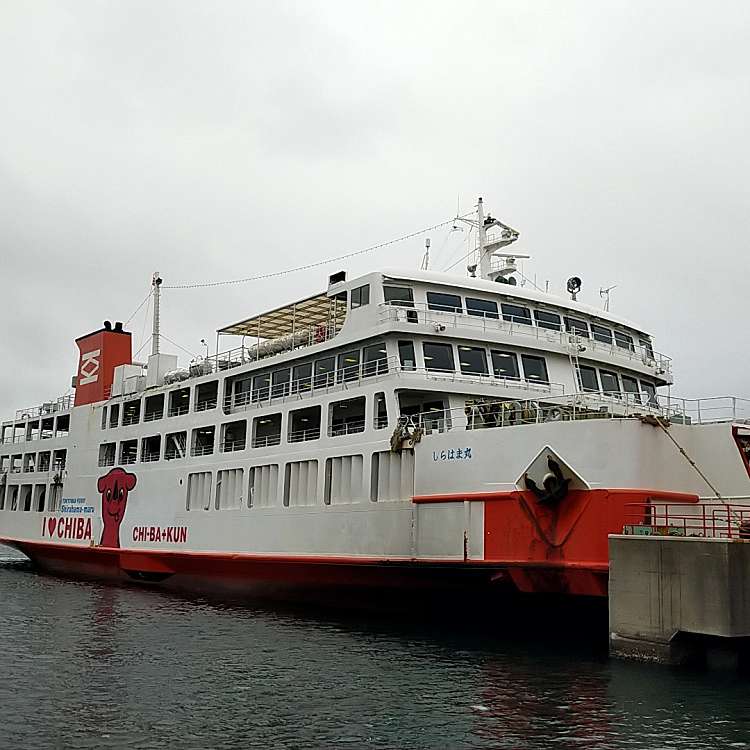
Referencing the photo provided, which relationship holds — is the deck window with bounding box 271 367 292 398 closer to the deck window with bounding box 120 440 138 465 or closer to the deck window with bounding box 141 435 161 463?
the deck window with bounding box 141 435 161 463

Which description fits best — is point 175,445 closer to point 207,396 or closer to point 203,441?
point 203,441

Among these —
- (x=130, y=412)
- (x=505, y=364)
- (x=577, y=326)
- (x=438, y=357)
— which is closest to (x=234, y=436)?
(x=130, y=412)

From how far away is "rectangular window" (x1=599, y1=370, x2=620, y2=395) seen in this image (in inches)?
983

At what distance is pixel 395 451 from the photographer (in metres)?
21.7

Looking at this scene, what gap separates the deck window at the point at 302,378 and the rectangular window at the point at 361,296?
2721 millimetres

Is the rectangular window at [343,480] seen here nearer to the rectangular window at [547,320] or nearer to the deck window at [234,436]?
the deck window at [234,436]

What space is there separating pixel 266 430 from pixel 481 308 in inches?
325

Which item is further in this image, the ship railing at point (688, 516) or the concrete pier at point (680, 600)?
the ship railing at point (688, 516)

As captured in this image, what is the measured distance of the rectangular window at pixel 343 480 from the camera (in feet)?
74.4

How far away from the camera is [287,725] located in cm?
1245

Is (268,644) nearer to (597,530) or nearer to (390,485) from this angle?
(390,485)

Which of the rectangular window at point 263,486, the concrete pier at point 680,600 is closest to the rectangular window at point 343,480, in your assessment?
the rectangular window at point 263,486

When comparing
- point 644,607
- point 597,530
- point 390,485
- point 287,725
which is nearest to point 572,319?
point 390,485

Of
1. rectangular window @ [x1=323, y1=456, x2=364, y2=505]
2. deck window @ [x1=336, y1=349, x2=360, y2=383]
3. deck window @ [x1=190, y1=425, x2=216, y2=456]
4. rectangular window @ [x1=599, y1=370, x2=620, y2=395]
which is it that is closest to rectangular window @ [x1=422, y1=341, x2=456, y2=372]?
deck window @ [x1=336, y1=349, x2=360, y2=383]
